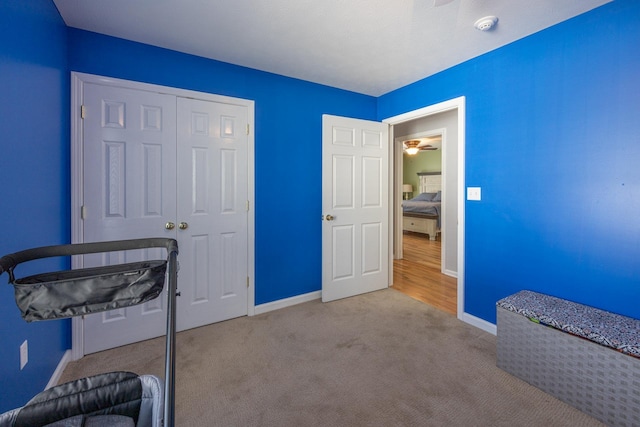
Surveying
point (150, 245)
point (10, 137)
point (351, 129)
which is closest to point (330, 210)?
point (351, 129)

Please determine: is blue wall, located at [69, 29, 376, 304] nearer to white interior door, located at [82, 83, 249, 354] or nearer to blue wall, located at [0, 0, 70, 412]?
white interior door, located at [82, 83, 249, 354]

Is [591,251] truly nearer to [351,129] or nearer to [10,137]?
[351,129]

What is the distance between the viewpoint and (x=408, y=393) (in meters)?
1.77

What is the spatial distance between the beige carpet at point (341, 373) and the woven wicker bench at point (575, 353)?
93 millimetres

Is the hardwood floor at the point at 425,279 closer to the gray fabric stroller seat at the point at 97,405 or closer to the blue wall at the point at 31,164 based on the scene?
the gray fabric stroller seat at the point at 97,405

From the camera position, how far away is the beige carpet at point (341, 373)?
1.60 meters

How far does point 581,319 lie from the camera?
A: 1.75 metres

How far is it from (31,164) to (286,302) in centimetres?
230

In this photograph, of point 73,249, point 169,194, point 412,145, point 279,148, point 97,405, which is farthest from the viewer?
point 412,145

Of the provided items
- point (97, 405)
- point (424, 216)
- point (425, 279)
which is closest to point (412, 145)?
point (424, 216)

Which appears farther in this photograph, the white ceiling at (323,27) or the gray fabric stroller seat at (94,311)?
the white ceiling at (323,27)

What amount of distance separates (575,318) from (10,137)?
3208mm

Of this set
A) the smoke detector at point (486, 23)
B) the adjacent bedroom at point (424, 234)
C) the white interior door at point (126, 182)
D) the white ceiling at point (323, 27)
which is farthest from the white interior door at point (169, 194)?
the adjacent bedroom at point (424, 234)

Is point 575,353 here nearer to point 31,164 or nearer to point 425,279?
point 425,279
